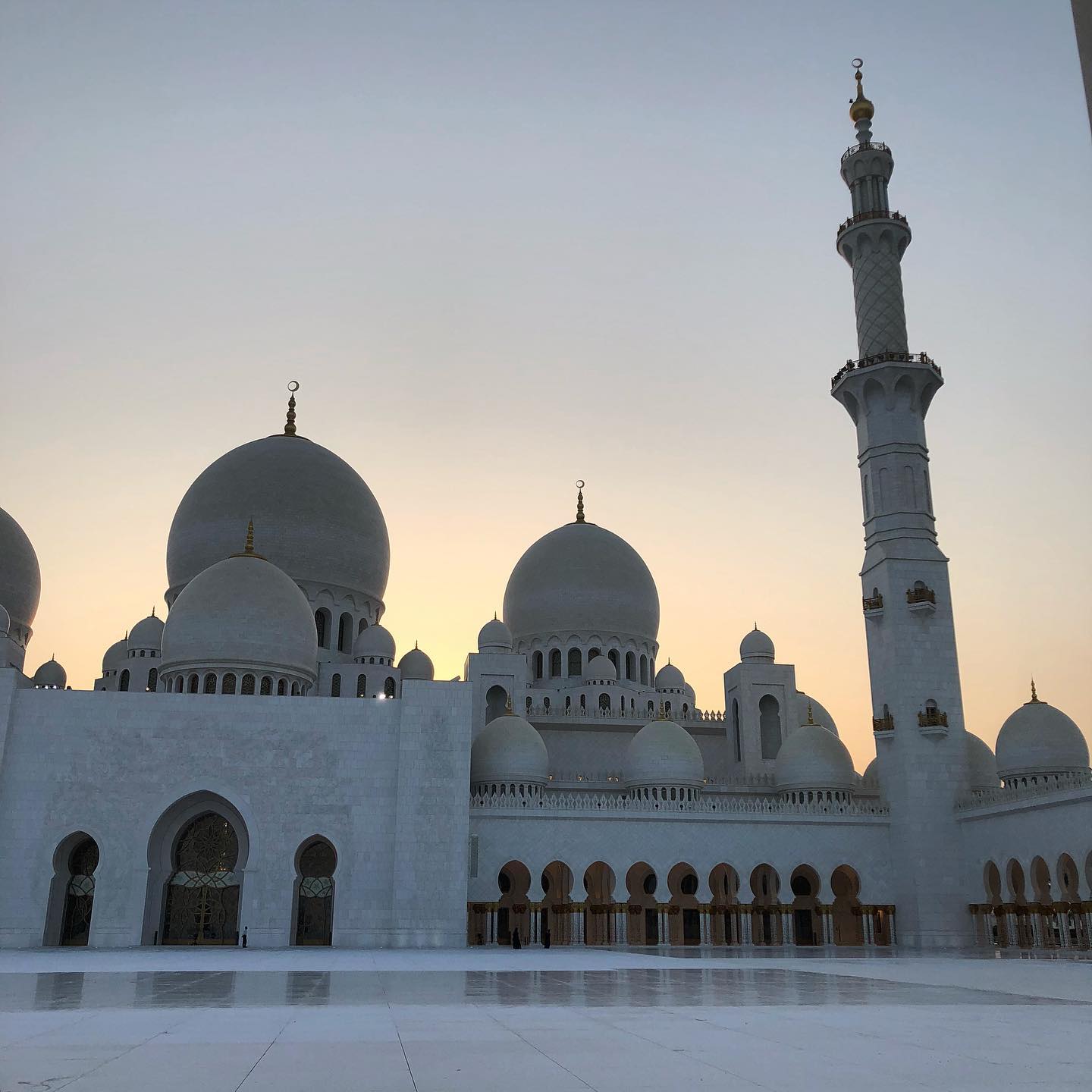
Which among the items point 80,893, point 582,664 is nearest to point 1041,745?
point 582,664

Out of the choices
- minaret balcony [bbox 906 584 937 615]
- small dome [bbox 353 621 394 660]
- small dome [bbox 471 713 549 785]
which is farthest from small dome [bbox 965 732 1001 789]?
small dome [bbox 353 621 394 660]

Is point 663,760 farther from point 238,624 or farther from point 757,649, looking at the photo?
point 238,624

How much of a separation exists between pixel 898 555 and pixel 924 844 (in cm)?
734

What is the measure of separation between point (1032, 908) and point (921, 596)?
7.82m

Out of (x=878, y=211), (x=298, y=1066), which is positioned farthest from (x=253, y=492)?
(x=298, y=1066)

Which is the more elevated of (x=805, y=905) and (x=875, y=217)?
(x=875, y=217)

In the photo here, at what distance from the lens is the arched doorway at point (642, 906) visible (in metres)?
29.1

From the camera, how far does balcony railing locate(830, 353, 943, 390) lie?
30.0 metres

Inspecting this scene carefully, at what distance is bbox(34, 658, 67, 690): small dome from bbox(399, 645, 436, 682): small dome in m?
11.2

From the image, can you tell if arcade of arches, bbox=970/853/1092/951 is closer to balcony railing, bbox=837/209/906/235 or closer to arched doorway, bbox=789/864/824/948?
arched doorway, bbox=789/864/824/948

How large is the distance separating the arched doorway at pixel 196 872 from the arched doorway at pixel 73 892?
146 cm

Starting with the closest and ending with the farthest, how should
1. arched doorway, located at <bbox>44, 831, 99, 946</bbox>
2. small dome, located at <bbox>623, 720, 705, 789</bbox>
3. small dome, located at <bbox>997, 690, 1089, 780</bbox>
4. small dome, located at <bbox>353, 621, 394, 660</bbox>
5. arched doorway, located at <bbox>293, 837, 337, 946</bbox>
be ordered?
1. arched doorway, located at <bbox>44, 831, 99, 946</bbox>
2. arched doorway, located at <bbox>293, 837, 337, 946</bbox>
3. small dome, located at <bbox>997, 690, 1089, 780</bbox>
4. small dome, located at <bbox>623, 720, 705, 789</bbox>
5. small dome, located at <bbox>353, 621, 394, 660</bbox>

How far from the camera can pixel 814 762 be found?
31.6 m

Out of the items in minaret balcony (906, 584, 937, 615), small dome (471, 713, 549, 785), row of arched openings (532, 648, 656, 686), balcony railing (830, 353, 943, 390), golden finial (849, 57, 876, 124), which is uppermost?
golden finial (849, 57, 876, 124)
